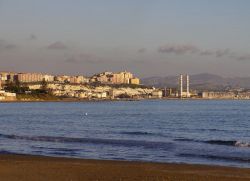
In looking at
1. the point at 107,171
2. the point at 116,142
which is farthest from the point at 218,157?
the point at 116,142

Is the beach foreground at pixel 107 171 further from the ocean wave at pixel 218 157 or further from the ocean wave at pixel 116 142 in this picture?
the ocean wave at pixel 116 142

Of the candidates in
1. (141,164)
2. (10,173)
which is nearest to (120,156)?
(141,164)

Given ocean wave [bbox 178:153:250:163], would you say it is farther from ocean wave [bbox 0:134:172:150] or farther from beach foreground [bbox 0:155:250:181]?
ocean wave [bbox 0:134:172:150]

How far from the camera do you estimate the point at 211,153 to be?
27.7m

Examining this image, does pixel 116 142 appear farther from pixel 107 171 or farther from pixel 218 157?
pixel 107 171

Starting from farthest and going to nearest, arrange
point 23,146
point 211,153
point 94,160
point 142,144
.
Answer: point 142,144 < point 23,146 < point 211,153 < point 94,160

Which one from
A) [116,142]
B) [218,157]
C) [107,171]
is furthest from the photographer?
[116,142]

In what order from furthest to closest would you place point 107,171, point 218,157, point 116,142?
point 116,142, point 218,157, point 107,171

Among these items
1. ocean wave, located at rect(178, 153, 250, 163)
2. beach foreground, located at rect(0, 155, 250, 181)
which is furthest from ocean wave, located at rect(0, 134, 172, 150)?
beach foreground, located at rect(0, 155, 250, 181)

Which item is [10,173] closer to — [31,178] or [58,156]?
[31,178]

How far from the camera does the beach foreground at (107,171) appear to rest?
57.1ft

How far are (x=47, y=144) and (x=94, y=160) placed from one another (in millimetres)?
9222

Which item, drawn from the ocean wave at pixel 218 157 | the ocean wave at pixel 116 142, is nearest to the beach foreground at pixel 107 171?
the ocean wave at pixel 218 157

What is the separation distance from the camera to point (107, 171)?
19375 mm
